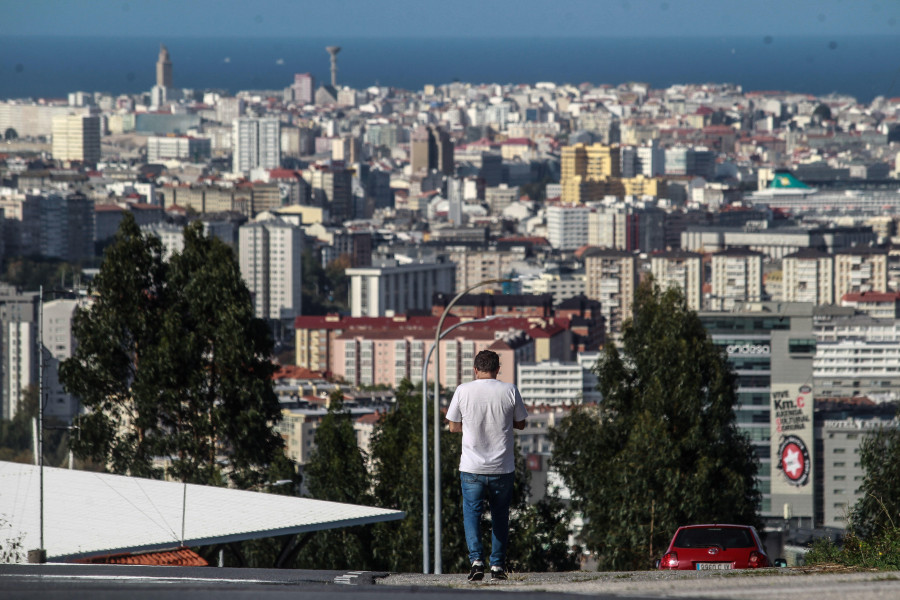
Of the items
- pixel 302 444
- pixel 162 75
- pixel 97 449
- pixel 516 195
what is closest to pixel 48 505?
pixel 97 449

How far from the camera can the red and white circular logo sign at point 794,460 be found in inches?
1304

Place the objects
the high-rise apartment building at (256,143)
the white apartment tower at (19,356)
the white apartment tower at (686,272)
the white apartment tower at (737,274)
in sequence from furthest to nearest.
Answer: the high-rise apartment building at (256,143)
the white apartment tower at (686,272)
the white apartment tower at (737,274)
the white apartment tower at (19,356)

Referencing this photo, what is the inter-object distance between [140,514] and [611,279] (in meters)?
69.1

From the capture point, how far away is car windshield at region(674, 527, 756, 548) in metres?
6.45

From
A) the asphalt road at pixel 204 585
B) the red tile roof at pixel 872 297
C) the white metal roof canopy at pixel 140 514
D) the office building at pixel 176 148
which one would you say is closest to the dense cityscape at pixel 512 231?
the office building at pixel 176 148

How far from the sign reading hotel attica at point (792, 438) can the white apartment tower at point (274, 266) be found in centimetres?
4206

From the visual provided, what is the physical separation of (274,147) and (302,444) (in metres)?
93.8

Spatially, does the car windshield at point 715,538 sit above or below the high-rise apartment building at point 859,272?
below

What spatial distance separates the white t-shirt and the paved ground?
0.34 m

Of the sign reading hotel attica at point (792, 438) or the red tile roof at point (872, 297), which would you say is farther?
the red tile roof at point (872, 297)

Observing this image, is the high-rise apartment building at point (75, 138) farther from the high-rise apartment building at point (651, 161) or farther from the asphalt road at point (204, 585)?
the asphalt road at point (204, 585)

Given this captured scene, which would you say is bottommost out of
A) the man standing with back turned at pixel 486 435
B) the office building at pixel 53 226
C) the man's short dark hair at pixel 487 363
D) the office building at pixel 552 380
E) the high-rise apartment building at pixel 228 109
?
the office building at pixel 552 380

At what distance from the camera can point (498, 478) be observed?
495 cm

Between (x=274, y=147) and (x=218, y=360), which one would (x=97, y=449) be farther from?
(x=274, y=147)
